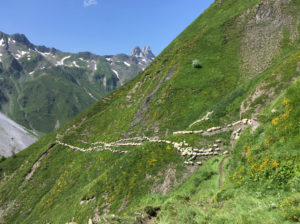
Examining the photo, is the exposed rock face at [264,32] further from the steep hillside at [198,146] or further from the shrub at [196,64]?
the shrub at [196,64]

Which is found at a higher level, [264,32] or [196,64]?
[196,64]

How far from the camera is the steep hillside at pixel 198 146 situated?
12.2 meters

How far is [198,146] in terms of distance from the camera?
26.5 metres

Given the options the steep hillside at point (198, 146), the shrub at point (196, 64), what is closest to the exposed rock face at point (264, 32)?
the steep hillside at point (198, 146)

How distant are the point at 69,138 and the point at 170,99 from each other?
33542 millimetres

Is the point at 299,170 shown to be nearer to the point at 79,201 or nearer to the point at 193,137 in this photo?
the point at 193,137

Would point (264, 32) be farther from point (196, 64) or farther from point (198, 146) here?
point (198, 146)

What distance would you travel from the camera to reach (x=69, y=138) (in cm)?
5853

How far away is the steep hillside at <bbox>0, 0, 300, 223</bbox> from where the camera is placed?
12.2m

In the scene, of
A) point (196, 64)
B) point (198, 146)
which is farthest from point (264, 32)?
point (198, 146)

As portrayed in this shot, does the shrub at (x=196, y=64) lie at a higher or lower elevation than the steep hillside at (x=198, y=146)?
higher

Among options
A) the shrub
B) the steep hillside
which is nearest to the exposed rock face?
the steep hillside

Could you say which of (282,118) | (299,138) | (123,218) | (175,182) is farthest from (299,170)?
(175,182)

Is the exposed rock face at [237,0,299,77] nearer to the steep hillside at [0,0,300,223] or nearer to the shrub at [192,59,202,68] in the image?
the steep hillside at [0,0,300,223]
